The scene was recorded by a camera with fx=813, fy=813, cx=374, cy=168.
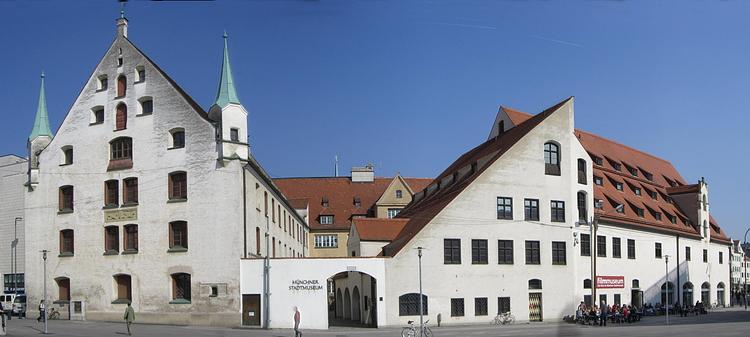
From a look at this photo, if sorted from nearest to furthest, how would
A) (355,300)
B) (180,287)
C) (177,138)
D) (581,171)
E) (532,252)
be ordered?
(180,287) → (177,138) → (532,252) → (355,300) → (581,171)

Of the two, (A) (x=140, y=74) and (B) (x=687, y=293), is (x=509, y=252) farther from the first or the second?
(A) (x=140, y=74)

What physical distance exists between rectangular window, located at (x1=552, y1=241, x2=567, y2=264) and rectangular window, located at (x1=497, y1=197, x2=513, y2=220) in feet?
14.2

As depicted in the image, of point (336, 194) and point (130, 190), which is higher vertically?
point (336, 194)

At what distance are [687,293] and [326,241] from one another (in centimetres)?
4462

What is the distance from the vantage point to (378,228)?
6216cm

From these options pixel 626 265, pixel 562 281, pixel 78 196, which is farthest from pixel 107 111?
pixel 626 265

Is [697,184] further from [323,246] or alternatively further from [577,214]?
[323,246]

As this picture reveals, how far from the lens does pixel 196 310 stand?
5062cm

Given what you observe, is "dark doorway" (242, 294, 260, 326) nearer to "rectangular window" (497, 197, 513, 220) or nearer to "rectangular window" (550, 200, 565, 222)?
"rectangular window" (497, 197, 513, 220)

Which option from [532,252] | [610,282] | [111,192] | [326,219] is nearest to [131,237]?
[111,192]

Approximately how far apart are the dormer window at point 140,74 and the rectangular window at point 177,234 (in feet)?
32.7

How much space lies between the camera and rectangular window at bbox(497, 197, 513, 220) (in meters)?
57.9

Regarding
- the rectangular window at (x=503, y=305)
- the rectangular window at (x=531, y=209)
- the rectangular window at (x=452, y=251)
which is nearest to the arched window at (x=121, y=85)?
the rectangular window at (x=452, y=251)

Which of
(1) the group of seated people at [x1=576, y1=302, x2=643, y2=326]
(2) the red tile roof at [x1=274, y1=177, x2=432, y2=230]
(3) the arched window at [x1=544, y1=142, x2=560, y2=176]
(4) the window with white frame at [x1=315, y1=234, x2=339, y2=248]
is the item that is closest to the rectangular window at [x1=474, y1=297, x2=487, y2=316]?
(1) the group of seated people at [x1=576, y1=302, x2=643, y2=326]
